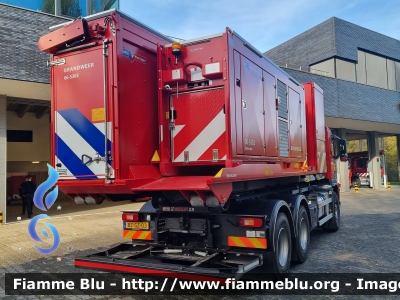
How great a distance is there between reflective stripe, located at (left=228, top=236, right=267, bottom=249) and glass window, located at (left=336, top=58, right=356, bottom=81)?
20.0 m

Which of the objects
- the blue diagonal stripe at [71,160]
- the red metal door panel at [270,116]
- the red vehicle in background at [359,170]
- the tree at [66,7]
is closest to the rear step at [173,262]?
the blue diagonal stripe at [71,160]

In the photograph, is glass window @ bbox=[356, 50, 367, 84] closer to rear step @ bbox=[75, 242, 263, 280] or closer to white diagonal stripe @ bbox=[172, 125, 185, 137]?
white diagonal stripe @ bbox=[172, 125, 185, 137]

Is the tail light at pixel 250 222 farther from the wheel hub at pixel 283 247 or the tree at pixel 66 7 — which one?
the tree at pixel 66 7

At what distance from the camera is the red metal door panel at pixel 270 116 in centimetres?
603

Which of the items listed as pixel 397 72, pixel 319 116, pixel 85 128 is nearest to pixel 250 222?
pixel 85 128

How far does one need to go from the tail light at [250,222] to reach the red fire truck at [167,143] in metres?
0.01

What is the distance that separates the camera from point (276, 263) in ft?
16.1

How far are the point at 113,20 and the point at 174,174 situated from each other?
7.15 feet

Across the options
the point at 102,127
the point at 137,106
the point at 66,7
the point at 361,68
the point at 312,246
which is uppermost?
the point at 361,68

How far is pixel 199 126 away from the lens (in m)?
5.01

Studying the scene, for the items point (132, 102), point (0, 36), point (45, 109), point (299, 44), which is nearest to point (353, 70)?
point (299, 44)

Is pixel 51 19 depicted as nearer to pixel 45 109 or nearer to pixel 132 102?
pixel 45 109

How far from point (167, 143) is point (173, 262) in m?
1.61

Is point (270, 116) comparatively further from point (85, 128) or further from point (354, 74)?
point (354, 74)
